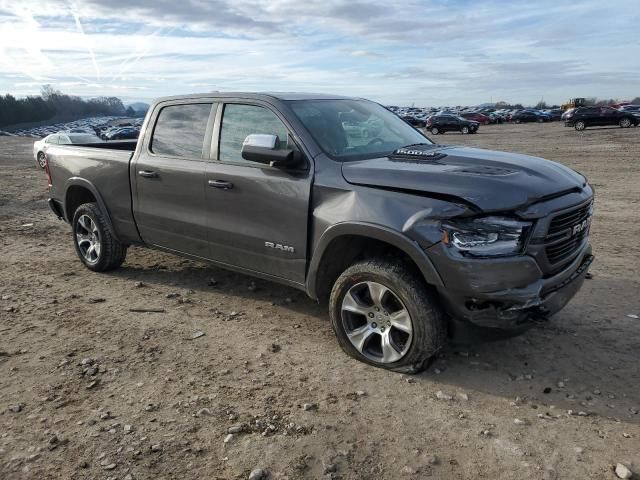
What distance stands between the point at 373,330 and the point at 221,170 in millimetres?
1849

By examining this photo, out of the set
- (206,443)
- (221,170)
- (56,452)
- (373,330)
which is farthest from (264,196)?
(56,452)

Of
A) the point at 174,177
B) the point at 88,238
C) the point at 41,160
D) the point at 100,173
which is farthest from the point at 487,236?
the point at 41,160

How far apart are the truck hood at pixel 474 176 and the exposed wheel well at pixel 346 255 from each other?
43 cm

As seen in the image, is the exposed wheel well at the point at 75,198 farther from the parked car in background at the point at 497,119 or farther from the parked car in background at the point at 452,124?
the parked car in background at the point at 497,119

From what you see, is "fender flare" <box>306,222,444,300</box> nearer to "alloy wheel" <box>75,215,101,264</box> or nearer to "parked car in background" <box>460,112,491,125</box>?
"alloy wheel" <box>75,215,101,264</box>

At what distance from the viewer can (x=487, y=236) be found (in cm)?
331

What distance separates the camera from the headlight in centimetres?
329

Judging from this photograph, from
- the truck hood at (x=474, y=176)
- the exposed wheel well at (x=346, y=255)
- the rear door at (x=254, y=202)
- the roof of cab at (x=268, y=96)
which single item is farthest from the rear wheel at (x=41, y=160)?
the truck hood at (x=474, y=176)

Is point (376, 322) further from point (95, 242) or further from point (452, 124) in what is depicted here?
point (452, 124)

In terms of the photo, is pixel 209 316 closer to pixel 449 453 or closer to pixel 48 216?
pixel 449 453

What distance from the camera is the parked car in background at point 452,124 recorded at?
126 feet

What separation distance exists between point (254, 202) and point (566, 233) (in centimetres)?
228

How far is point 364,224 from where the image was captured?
143 inches

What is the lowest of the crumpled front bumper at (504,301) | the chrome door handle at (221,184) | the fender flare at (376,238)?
the crumpled front bumper at (504,301)
